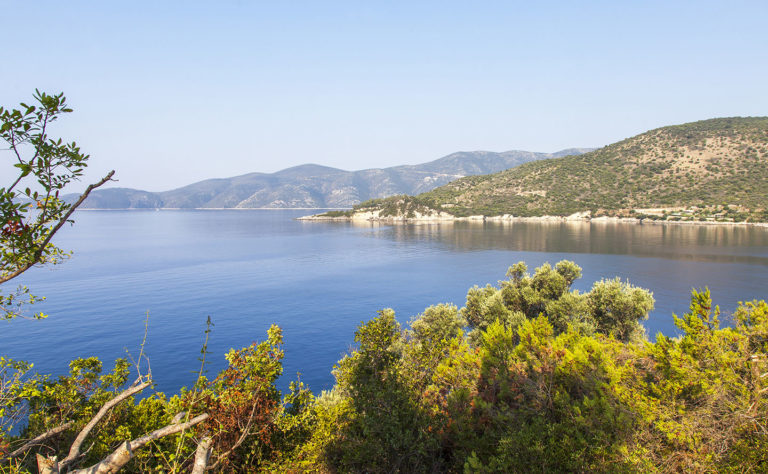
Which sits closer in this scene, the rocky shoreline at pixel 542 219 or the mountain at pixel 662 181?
the rocky shoreline at pixel 542 219

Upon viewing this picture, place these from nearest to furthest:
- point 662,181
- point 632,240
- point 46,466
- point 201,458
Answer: point 46,466 < point 201,458 < point 632,240 < point 662,181

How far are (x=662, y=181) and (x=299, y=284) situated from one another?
15254cm

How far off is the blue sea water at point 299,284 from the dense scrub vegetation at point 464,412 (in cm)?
1830

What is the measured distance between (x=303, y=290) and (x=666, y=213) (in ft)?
436

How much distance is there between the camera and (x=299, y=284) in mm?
60625

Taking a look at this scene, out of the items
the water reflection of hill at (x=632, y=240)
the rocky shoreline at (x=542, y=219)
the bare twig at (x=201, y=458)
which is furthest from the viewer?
the rocky shoreline at (x=542, y=219)

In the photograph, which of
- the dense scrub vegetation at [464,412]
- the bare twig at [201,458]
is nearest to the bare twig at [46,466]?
the bare twig at [201,458]

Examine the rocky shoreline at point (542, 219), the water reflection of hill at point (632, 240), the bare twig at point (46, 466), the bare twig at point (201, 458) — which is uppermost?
the bare twig at point (46, 466)

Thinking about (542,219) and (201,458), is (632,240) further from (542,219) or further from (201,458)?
(201,458)

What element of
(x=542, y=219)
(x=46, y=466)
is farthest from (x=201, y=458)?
(x=542, y=219)

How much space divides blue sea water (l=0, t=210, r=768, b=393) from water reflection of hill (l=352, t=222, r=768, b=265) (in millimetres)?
410

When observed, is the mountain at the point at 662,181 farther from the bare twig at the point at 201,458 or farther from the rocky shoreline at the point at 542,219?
the bare twig at the point at 201,458

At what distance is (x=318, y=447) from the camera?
33.6 feet

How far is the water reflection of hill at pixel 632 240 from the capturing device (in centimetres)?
7550
